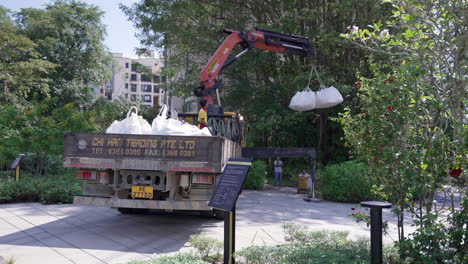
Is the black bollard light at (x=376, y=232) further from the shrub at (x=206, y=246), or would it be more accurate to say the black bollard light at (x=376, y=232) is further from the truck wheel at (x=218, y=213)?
the truck wheel at (x=218, y=213)

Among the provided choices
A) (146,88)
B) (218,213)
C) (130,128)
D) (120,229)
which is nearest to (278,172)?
(218,213)

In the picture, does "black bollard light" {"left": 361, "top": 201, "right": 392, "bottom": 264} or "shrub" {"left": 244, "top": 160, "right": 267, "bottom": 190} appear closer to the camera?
"black bollard light" {"left": 361, "top": 201, "right": 392, "bottom": 264}

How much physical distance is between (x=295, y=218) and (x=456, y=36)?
5527 mm

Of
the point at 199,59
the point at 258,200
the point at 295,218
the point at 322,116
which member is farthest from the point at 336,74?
the point at 295,218

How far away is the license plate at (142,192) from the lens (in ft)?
22.5

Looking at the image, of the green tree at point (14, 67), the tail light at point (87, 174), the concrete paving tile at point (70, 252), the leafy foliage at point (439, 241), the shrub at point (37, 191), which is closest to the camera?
the leafy foliage at point (439, 241)

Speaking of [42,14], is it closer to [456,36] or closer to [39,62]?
[39,62]

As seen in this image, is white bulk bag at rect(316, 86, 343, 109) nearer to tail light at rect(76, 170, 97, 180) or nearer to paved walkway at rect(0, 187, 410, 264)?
paved walkway at rect(0, 187, 410, 264)

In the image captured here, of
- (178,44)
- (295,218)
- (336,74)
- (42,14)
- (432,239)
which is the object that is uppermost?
(42,14)

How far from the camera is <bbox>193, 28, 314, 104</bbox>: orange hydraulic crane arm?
11695 millimetres

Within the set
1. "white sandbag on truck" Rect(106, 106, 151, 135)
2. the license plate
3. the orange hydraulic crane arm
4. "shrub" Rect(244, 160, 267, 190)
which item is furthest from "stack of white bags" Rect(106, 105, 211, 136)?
"shrub" Rect(244, 160, 267, 190)

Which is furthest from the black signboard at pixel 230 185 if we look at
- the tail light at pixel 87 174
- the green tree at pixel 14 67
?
the green tree at pixel 14 67

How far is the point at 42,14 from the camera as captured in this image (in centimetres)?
3469

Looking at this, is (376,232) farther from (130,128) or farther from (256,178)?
(256,178)
